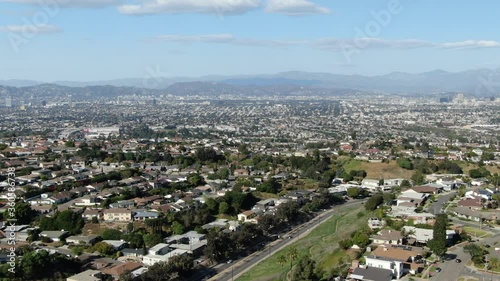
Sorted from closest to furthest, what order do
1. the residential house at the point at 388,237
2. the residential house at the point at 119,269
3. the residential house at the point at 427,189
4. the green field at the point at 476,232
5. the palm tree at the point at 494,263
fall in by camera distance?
1. the palm tree at the point at 494,263
2. the residential house at the point at 119,269
3. the residential house at the point at 388,237
4. the green field at the point at 476,232
5. the residential house at the point at 427,189

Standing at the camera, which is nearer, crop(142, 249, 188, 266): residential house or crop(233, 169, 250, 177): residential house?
crop(142, 249, 188, 266): residential house

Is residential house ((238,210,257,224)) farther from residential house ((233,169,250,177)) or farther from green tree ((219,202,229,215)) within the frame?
residential house ((233,169,250,177))

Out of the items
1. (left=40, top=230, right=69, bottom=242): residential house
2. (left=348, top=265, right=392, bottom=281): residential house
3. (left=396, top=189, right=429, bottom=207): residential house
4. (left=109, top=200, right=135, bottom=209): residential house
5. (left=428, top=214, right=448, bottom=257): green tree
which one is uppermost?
(left=428, top=214, right=448, bottom=257): green tree

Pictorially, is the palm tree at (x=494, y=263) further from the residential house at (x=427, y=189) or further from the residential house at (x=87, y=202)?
the residential house at (x=87, y=202)

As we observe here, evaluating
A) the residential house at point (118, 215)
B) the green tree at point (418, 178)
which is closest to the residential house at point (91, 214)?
the residential house at point (118, 215)

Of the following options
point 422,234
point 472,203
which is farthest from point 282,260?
point 472,203

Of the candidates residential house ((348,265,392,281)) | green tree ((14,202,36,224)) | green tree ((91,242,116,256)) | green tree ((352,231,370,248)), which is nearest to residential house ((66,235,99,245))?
green tree ((91,242,116,256))

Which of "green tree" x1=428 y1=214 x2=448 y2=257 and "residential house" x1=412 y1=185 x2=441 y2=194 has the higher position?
"green tree" x1=428 y1=214 x2=448 y2=257

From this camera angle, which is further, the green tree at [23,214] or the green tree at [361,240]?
the green tree at [23,214]
